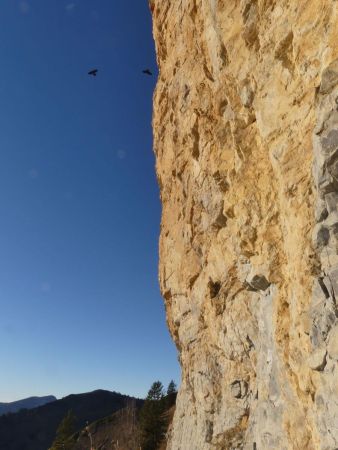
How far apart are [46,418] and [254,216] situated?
11044cm

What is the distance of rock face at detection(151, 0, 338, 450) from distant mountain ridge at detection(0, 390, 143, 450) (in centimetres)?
7726

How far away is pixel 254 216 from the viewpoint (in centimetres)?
1282

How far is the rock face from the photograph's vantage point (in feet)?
27.8

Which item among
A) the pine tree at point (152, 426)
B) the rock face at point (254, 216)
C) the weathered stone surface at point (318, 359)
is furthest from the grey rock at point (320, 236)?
the pine tree at point (152, 426)

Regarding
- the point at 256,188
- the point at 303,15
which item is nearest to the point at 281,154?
the point at 256,188

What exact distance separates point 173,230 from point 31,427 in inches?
3893

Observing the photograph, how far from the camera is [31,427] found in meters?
100

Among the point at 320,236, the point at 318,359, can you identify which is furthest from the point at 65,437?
the point at 320,236

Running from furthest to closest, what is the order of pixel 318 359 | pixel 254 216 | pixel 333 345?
pixel 254 216, pixel 318 359, pixel 333 345

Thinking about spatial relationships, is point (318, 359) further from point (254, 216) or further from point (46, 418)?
point (46, 418)

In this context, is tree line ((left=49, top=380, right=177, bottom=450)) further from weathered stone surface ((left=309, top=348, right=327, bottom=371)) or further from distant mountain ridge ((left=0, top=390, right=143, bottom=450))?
weathered stone surface ((left=309, top=348, right=327, bottom=371))

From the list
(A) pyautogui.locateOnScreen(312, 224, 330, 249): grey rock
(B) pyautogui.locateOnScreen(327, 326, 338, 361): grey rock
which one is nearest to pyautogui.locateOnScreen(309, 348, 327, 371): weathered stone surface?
(B) pyautogui.locateOnScreen(327, 326, 338, 361): grey rock

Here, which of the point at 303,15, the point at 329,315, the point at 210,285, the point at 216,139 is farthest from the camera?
the point at 210,285

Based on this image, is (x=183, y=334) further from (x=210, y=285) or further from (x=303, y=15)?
(x=303, y=15)
